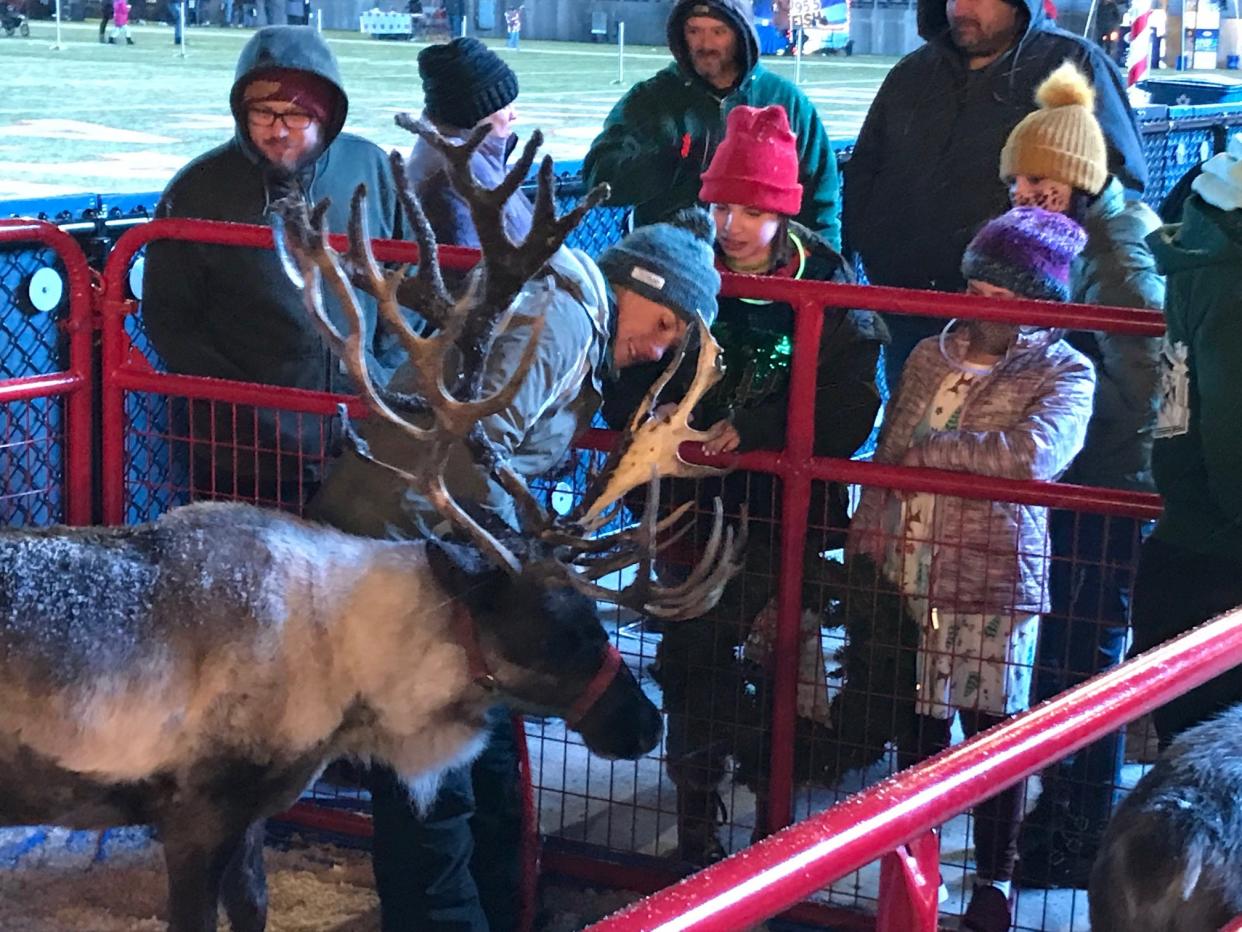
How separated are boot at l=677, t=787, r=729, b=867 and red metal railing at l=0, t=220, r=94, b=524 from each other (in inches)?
69.8

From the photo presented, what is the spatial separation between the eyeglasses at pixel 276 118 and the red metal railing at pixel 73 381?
60 cm

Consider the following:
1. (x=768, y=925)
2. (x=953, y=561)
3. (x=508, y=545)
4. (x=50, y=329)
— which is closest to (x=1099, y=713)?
(x=508, y=545)

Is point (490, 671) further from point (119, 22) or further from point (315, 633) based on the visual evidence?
point (119, 22)

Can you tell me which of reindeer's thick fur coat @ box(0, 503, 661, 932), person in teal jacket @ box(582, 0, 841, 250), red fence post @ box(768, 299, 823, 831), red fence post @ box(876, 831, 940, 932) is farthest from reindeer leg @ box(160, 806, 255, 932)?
person in teal jacket @ box(582, 0, 841, 250)

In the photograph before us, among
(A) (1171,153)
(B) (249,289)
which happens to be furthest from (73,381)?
(A) (1171,153)

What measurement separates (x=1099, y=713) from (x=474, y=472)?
1730 millimetres

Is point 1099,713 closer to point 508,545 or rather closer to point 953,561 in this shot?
point 508,545

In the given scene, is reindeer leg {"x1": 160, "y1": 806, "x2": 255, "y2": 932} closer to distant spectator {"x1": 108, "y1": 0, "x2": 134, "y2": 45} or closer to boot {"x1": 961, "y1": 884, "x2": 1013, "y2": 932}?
boot {"x1": 961, "y1": 884, "x2": 1013, "y2": 932}

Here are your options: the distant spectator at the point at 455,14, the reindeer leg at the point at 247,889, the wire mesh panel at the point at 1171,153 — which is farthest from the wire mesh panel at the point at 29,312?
the distant spectator at the point at 455,14

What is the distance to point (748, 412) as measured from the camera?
3.84m

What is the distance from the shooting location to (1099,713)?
1903 mm

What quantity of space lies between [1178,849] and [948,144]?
2861 millimetres

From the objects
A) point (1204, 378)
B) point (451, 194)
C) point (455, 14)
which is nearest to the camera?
point (1204, 378)

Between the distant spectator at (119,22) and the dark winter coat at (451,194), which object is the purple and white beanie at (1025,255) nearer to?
the dark winter coat at (451,194)
